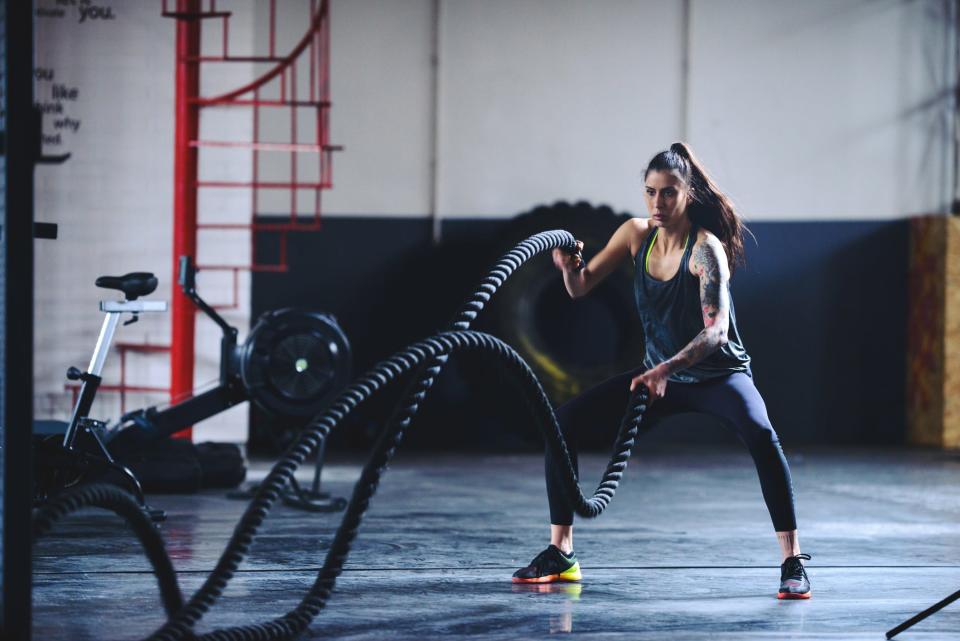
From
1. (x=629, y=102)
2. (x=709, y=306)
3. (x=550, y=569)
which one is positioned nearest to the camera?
(x=709, y=306)

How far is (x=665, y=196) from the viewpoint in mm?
3656

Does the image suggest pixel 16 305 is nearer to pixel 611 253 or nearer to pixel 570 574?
pixel 611 253

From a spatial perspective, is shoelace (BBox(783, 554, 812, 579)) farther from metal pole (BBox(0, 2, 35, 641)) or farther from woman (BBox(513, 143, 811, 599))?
metal pole (BBox(0, 2, 35, 641))

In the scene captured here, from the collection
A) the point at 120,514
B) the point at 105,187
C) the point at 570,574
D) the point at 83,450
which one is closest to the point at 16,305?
the point at 120,514

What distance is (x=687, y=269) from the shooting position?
3.64 m

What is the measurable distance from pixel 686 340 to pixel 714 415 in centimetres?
24

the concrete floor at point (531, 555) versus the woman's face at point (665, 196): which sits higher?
the woman's face at point (665, 196)

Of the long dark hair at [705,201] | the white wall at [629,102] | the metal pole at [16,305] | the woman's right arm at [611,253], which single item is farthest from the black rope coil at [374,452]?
the white wall at [629,102]

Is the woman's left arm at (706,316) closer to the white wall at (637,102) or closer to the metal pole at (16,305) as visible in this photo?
the metal pole at (16,305)

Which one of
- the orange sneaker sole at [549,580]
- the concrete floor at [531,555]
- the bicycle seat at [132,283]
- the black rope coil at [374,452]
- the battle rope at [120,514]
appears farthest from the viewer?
the bicycle seat at [132,283]

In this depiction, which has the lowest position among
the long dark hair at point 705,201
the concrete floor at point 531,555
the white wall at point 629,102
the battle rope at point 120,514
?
the concrete floor at point 531,555

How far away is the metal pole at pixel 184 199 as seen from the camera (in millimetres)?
6902

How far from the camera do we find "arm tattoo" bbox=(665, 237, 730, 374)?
138 inches

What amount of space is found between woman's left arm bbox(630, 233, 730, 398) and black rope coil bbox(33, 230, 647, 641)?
0.09m
